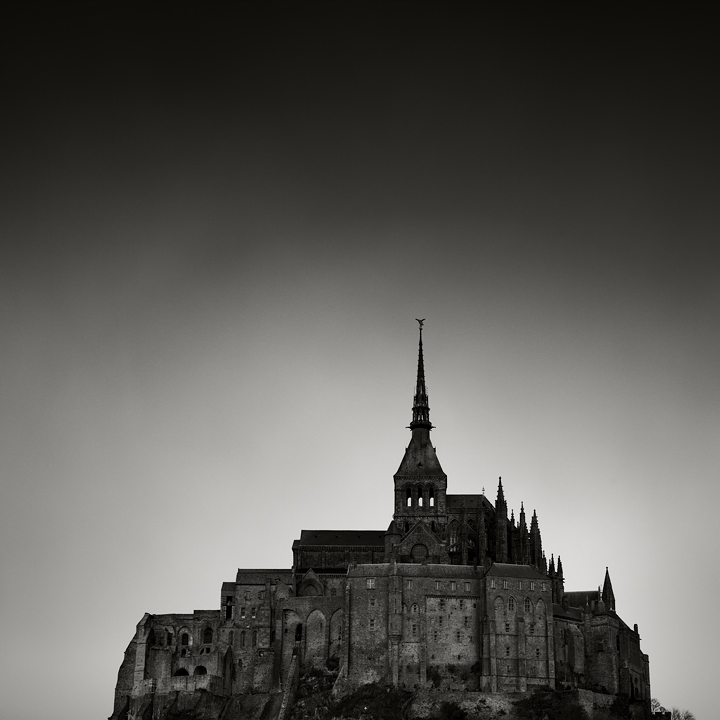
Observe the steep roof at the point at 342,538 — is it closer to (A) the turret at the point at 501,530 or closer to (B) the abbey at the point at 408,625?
(B) the abbey at the point at 408,625

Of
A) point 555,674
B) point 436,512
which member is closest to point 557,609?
point 555,674

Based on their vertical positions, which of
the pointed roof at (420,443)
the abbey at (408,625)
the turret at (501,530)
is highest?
the pointed roof at (420,443)

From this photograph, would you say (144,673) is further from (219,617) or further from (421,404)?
(421,404)

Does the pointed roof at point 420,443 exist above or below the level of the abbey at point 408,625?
above

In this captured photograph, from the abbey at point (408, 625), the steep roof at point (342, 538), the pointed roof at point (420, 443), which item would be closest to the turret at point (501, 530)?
the abbey at point (408, 625)

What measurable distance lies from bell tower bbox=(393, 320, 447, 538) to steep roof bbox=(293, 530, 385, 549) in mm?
3725

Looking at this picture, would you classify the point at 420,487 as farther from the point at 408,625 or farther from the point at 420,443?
the point at 408,625

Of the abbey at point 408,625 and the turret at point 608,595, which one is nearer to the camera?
the abbey at point 408,625

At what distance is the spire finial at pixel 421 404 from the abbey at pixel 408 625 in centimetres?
557

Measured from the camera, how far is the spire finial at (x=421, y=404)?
427 ft

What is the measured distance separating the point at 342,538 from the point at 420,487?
333 inches

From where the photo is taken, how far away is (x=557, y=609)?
116500 millimetres

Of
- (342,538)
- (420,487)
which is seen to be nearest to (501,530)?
(420,487)

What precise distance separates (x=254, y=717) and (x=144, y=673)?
10.7m
